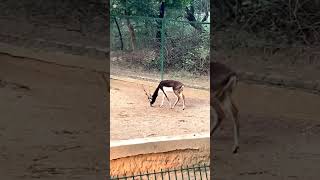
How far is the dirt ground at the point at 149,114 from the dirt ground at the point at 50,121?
3145 mm

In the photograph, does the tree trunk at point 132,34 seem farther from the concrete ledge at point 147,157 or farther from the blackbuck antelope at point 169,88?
the concrete ledge at point 147,157

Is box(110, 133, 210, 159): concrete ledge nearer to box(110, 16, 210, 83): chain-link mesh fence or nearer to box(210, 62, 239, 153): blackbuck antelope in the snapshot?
box(210, 62, 239, 153): blackbuck antelope

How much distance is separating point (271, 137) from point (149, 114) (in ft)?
14.5

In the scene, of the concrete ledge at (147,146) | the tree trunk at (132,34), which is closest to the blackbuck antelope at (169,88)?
the tree trunk at (132,34)

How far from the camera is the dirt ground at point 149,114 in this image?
190 inches

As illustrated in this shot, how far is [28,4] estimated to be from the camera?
120 cm

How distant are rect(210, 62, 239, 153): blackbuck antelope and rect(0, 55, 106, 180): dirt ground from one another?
0.31 m

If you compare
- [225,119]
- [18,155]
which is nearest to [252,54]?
[225,119]

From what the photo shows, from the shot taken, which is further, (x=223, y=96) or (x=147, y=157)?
(x=147, y=157)

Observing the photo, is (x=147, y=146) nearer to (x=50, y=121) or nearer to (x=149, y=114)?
(x=50, y=121)

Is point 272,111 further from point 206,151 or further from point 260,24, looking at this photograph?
point 206,151

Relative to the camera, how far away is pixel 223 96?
1.34 metres

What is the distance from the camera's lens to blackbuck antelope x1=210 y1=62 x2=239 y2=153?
1.32 m

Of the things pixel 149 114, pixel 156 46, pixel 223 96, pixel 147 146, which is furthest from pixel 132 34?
pixel 223 96
